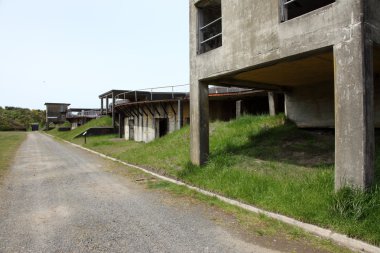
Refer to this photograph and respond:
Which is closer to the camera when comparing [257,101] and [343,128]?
[343,128]

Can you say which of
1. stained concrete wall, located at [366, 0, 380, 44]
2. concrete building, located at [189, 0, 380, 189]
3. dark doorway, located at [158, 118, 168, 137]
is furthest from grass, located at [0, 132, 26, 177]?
stained concrete wall, located at [366, 0, 380, 44]

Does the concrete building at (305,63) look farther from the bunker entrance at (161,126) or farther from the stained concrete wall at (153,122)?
the bunker entrance at (161,126)

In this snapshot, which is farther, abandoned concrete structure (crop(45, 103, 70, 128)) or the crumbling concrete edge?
abandoned concrete structure (crop(45, 103, 70, 128))

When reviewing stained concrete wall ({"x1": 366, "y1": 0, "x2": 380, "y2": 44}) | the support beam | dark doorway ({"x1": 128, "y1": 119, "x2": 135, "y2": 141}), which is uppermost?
stained concrete wall ({"x1": 366, "y1": 0, "x2": 380, "y2": 44})

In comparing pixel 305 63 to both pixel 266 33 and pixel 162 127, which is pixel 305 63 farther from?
pixel 162 127

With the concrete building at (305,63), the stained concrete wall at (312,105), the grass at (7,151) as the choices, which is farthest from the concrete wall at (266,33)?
the grass at (7,151)

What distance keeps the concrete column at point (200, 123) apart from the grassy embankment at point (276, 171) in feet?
1.25

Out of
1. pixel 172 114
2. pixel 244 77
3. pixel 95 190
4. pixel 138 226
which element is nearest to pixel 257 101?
pixel 172 114

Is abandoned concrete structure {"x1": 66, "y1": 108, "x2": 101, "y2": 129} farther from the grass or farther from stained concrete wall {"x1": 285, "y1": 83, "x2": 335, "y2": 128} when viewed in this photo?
stained concrete wall {"x1": 285, "y1": 83, "x2": 335, "y2": 128}

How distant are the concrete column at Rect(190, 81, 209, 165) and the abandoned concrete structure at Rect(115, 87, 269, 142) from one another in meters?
7.06

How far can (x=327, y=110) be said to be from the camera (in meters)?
11.3

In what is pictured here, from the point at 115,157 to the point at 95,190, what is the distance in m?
7.85

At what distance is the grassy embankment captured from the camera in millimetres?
5203

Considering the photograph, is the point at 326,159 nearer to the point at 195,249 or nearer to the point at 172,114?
the point at 195,249
